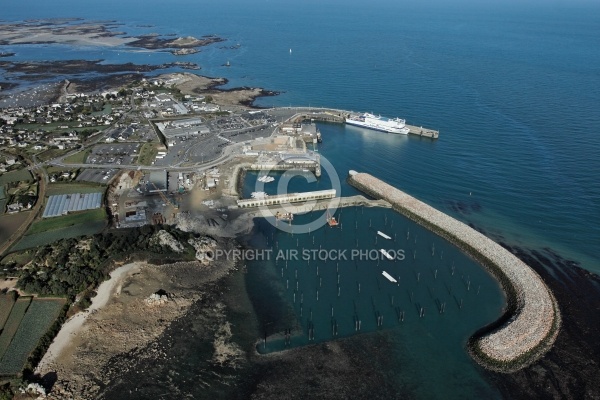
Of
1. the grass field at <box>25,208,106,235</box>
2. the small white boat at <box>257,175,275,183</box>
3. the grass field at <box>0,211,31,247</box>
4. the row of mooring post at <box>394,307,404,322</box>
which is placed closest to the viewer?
the row of mooring post at <box>394,307,404,322</box>

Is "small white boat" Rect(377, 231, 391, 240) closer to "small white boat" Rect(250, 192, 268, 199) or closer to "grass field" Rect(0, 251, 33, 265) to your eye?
"small white boat" Rect(250, 192, 268, 199)

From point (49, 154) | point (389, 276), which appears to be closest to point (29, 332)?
point (389, 276)

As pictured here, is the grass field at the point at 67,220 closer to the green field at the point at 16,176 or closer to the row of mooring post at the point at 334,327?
the green field at the point at 16,176

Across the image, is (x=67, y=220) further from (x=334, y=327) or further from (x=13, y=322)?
(x=334, y=327)

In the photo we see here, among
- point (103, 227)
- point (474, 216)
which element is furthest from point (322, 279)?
A: point (103, 227)

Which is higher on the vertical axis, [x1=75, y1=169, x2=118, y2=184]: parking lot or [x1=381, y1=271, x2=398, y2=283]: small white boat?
[x1=381, y1=271, x2=398, y2=283]: small white boat

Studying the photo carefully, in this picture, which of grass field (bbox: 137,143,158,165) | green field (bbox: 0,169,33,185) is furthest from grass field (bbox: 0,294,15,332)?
grass field (bbox: 137,143,158,165)
